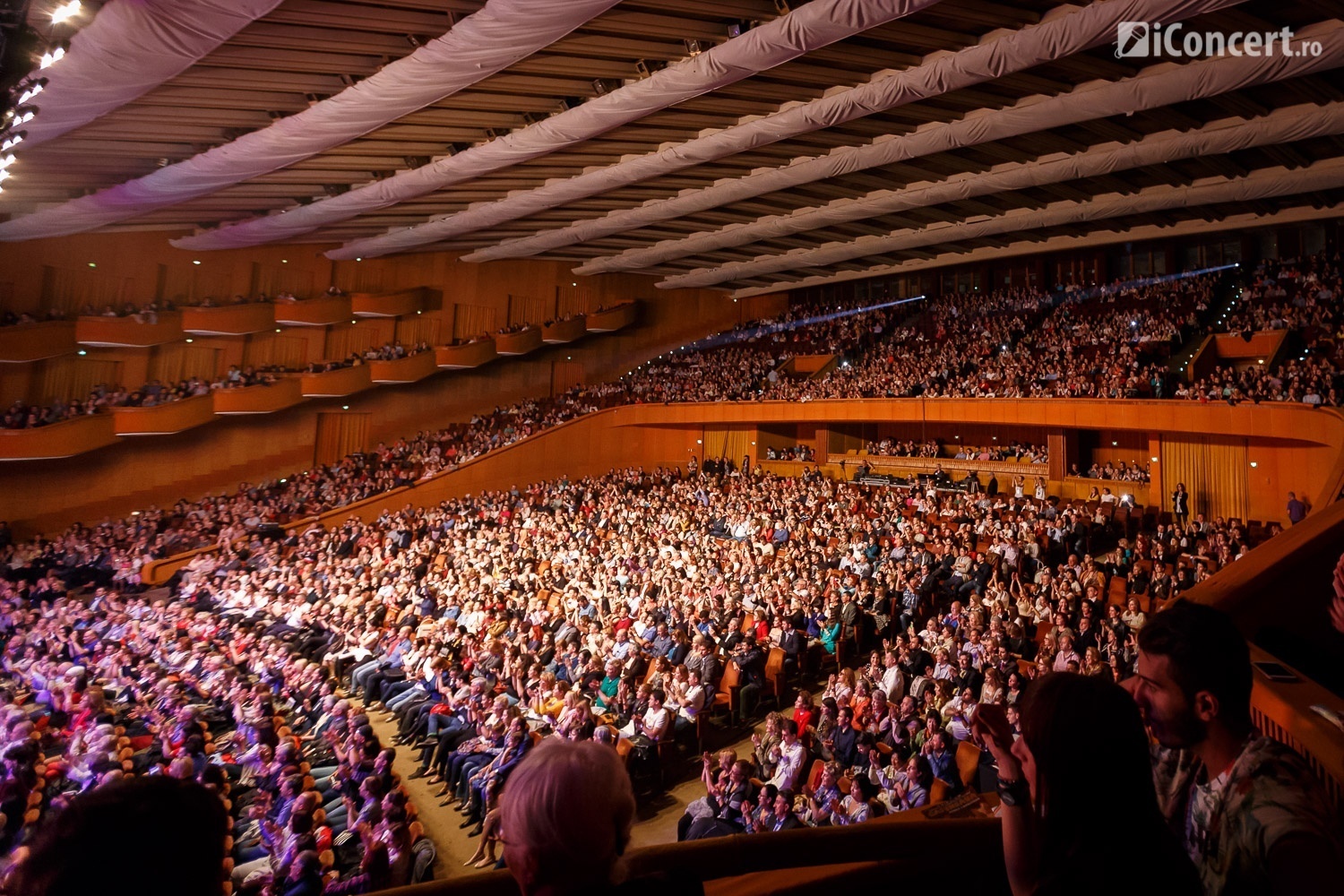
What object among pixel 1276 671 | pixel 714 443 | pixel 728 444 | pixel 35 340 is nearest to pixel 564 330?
pixel 714 443

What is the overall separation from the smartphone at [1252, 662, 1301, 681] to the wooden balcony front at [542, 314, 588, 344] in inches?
771

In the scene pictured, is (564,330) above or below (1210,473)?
above

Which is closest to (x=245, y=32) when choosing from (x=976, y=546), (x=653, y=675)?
(x=653, y=675)

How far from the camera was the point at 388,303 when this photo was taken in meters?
18.2

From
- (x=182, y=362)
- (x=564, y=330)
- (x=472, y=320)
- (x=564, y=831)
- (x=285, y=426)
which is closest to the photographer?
(x=564, y=831)

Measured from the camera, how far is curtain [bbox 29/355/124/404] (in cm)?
1459

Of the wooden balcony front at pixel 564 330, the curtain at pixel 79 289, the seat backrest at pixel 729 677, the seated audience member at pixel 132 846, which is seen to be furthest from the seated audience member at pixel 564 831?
the wooden balcony front at pixel 564 330

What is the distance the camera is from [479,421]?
19.8 meters

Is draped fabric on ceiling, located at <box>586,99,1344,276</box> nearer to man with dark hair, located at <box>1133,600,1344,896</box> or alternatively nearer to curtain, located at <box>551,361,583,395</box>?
man with dark hair, located at <box>1133,600,1344,896</box>

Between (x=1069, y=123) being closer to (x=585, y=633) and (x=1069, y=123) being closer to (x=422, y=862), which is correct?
(x=585, y=633)

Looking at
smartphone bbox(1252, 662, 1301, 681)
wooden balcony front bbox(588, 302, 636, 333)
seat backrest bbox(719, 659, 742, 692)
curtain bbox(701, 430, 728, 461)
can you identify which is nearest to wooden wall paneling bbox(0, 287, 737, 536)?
wooden balcony front bbox(588, 302, 636, 333)

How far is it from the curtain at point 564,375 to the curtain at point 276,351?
263 inches

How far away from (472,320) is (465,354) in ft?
5.51

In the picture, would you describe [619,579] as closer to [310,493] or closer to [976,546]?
[976,546]
